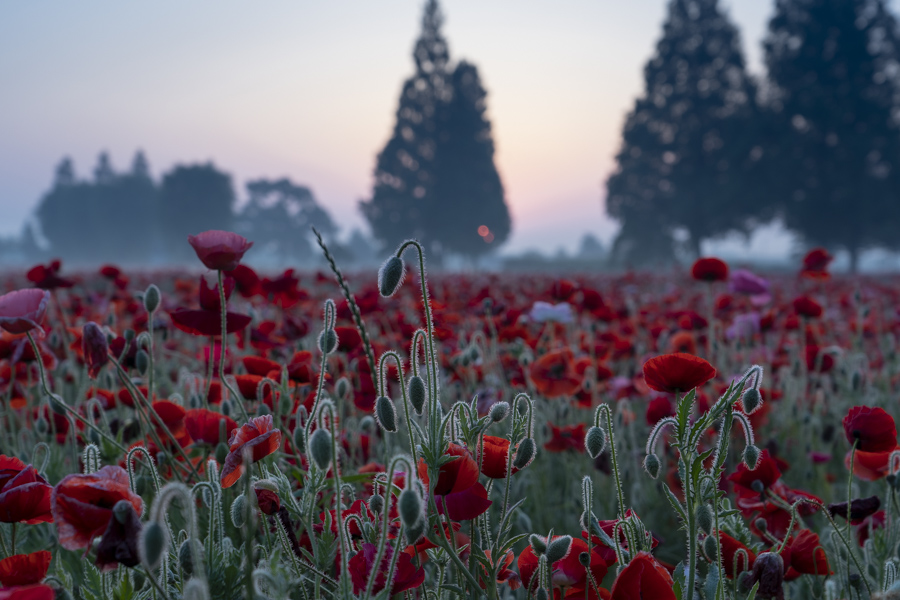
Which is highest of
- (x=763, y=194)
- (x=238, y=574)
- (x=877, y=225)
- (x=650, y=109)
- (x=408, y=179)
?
(x=650, y=109)

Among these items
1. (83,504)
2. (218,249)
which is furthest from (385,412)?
(218,249)

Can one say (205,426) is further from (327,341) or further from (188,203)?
(188,203)

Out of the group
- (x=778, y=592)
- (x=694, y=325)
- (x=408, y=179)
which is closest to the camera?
(x=778, y=592)

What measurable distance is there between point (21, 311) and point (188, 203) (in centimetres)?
6254

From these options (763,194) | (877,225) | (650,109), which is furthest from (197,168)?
(877,225)

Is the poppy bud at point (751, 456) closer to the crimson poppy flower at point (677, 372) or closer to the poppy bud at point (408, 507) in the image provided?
the crimson poppy flower at point (677, 372)

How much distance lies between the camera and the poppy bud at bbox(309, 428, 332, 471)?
699mm

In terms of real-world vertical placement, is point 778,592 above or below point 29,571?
below

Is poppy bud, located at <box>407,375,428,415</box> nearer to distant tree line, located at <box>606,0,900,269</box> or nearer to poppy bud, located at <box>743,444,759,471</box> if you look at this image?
poppy bud, located at <box>743,444,759,471</box>

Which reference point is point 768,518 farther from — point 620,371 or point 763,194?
point 763,194

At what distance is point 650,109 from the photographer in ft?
93.1

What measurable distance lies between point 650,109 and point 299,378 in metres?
30.4

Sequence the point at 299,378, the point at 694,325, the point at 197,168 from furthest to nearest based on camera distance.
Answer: the point at 197,168 → the point at 694,325 → the point at 299,378

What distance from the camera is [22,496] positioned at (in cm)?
83
